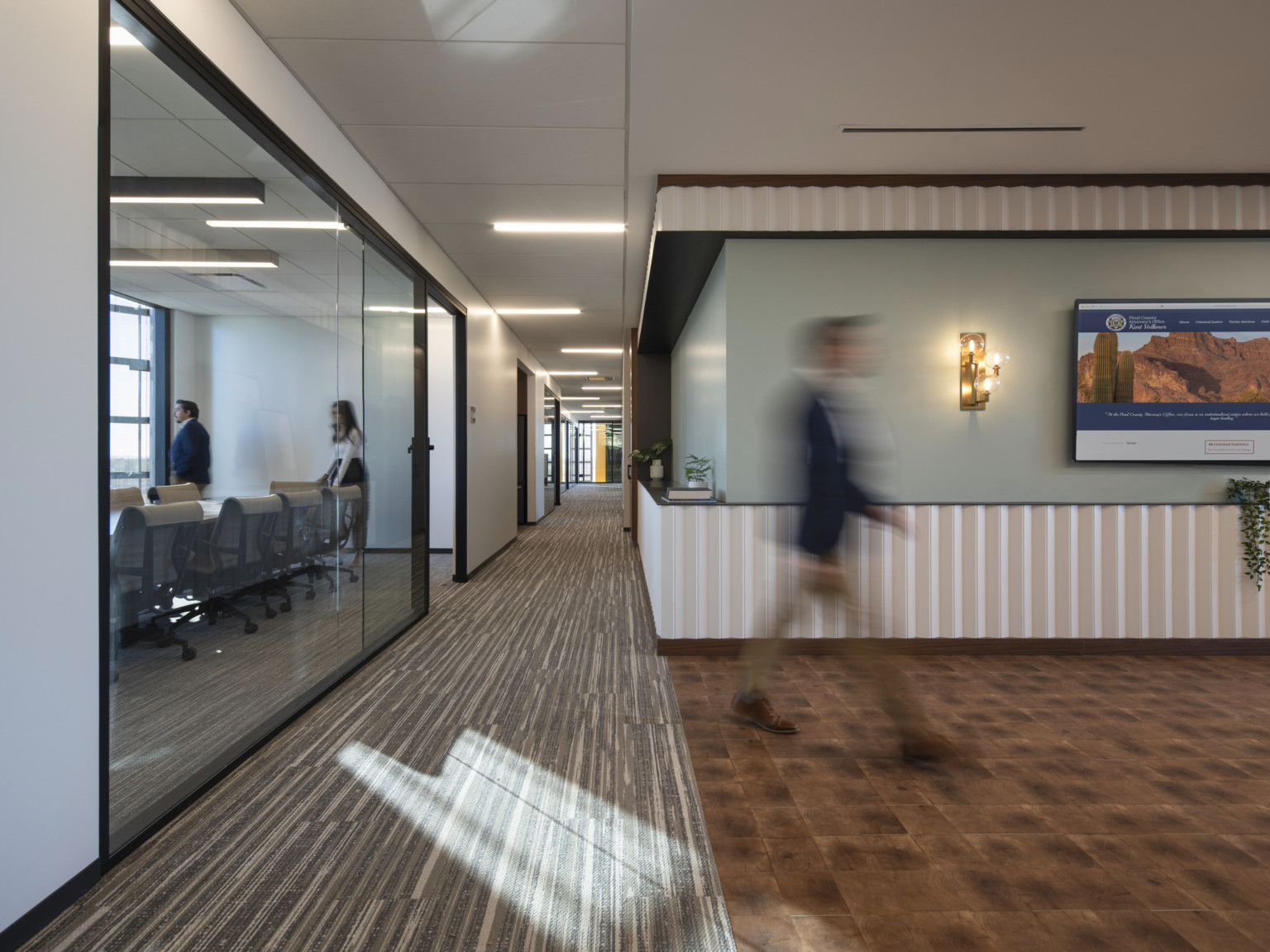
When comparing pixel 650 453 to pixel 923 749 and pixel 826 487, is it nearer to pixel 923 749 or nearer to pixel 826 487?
pixel 826 487

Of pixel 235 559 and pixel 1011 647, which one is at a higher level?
pixel 235 559

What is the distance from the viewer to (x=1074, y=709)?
293 centimetres

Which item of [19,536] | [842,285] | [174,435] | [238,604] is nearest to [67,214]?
[174,435]

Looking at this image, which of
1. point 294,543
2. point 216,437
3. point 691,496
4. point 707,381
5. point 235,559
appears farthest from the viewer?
point 707,381

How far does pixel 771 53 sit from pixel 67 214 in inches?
97.3

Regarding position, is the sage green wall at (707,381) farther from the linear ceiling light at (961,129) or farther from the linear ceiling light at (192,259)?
the linear ceiling light at (192,259)

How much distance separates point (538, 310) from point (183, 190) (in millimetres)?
5502

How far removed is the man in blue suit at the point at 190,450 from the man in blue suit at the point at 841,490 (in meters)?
2.08

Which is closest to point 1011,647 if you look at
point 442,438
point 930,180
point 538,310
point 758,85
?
point 930,180

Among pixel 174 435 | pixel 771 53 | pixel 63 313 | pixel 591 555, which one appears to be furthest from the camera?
pixel 591 555

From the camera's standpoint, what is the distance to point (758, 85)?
2.86 m

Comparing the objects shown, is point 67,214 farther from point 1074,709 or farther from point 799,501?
point 1074,709

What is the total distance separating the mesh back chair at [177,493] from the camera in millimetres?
1942

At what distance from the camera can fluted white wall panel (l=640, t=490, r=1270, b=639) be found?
148 inches
